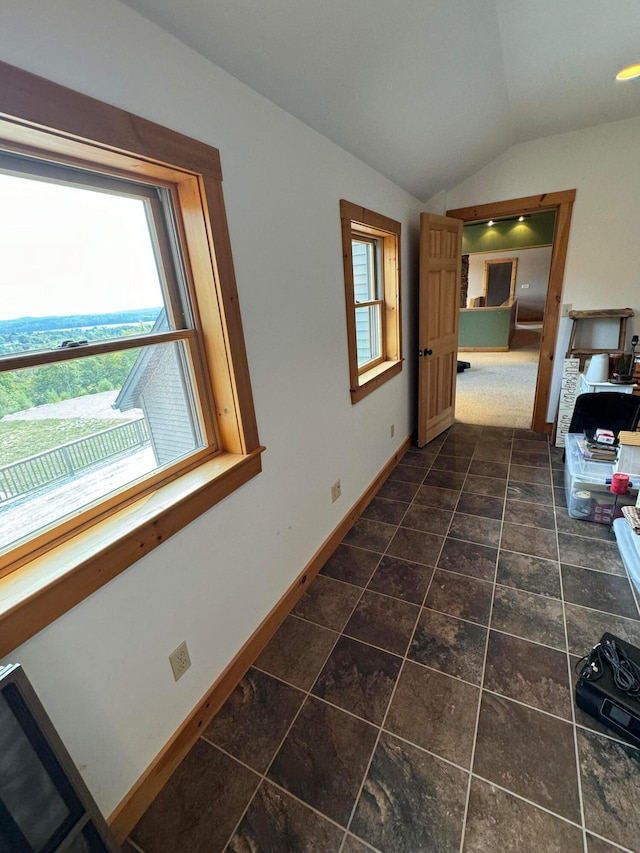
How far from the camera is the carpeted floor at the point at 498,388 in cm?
432

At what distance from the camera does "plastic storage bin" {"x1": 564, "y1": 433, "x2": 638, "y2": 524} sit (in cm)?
230

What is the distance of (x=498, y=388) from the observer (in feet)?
17.9

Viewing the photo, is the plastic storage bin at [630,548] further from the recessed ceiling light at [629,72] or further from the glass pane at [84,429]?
the recessed ceiling light at [629,72]

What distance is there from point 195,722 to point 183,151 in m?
1.95

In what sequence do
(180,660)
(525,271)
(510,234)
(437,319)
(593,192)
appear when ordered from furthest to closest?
1. (525,271)
2. (510,234)
3. (437,319)
4. (593,192)
5. (180,660)

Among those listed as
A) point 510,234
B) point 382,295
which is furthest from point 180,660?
point 510,234

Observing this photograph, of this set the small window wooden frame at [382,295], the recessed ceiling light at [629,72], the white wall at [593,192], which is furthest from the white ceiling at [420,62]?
the small window wooden frame at [382,295]

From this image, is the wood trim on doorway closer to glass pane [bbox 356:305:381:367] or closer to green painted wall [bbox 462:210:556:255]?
glass pane [bbox 356:305:381:367]

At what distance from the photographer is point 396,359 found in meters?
3.25

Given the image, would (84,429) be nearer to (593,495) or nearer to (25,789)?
(25,789)

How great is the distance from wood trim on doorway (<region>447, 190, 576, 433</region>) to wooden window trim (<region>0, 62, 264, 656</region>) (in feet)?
10.2

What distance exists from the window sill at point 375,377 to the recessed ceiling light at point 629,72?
6.87ft

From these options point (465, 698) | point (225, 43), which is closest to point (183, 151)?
point (225, 43)

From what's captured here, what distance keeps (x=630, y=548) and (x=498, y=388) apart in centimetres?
412
